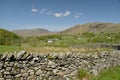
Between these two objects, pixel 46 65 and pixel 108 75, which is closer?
pixel 46 65

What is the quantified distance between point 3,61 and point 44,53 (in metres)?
3.14

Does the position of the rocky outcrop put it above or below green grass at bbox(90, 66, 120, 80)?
above

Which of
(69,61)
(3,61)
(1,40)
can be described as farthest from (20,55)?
(1,40)

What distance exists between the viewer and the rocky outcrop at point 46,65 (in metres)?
15.3

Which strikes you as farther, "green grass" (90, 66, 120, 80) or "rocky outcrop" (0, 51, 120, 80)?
"green grass" (90, 66, 120, 80)

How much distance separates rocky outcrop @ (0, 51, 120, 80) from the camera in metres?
15.3

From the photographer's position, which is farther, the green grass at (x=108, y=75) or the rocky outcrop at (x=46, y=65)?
the green grass at (x=108, y=75)

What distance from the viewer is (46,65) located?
1681cm

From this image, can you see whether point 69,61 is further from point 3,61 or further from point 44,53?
point 3,61

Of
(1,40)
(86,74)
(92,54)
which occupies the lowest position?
(86,74)

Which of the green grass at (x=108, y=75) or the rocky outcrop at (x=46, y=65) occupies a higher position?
the rocky outcrop at (x=46, y=65)

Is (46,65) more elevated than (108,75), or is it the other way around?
(46,65)

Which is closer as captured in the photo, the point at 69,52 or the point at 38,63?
the point at 38,63

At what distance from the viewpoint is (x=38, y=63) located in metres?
16.5
